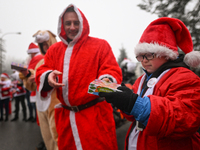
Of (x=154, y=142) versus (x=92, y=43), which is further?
(x=92, y=43)

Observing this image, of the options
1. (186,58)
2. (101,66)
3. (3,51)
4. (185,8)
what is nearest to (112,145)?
(101,66)

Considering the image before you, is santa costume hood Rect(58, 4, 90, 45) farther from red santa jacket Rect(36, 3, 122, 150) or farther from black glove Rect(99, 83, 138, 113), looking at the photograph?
black glove Rect(99, 83, 138, 113)

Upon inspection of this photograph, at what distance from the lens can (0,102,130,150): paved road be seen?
3.56 metres

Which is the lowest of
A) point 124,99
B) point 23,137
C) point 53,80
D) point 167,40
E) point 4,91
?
point 23,137

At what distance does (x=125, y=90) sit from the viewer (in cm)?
85

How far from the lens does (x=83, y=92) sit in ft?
4.78

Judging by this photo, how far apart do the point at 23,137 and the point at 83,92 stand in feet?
12.4

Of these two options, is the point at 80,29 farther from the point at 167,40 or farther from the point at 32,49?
A: the point at 32,49

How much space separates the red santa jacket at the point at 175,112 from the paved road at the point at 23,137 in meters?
2.47

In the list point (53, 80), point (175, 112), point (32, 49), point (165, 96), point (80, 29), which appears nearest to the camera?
point (175, 112)

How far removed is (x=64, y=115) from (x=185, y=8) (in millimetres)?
4932

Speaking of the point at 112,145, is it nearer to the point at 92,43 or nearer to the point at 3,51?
the point at 92,43

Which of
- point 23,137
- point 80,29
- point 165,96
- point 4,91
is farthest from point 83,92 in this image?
point 4,91

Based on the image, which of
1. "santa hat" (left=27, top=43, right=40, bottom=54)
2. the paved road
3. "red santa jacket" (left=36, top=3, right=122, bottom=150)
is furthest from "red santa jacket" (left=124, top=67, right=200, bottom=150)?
"santa hat" (left=27, top=43, right=40, bottom=54)
